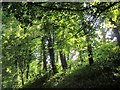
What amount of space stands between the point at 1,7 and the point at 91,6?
137 inches

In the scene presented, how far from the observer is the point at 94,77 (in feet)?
53.0

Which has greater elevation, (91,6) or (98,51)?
(91,6)

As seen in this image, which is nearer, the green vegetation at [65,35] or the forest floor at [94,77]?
the green vegetation at [65,35]

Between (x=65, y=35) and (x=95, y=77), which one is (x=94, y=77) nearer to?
(x=95, y=77)

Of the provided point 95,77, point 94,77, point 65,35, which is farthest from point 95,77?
point 65,35

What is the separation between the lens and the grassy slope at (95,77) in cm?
1477

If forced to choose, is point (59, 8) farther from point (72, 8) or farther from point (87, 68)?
point (87, 68)

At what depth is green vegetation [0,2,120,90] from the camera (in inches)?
381

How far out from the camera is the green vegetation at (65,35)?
31.7 ft

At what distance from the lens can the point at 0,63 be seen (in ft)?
75.5

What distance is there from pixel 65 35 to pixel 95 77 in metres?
4.53

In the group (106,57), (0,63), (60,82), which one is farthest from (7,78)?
(106,57)

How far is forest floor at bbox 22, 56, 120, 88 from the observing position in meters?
14.8

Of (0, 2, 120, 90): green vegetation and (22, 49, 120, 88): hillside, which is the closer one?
(0, 2, 120, 90): green vegetation
